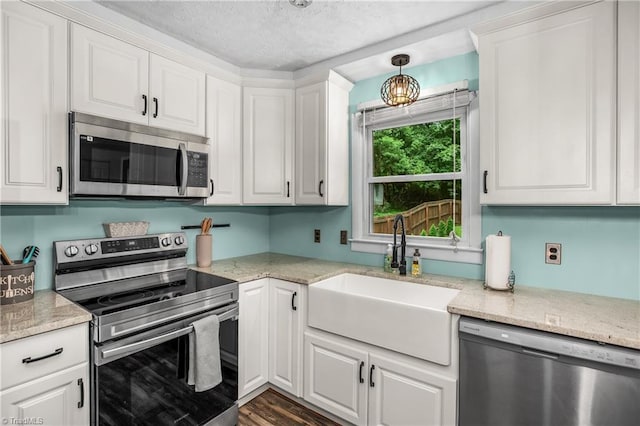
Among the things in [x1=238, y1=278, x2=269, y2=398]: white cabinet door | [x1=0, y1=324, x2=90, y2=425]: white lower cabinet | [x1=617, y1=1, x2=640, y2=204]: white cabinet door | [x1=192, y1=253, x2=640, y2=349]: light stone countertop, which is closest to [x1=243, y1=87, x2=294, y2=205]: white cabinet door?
→ [x1=192, y1=253, x2=640, y2=349]: light stone countertop

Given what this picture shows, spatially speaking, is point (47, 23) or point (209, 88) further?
point (209, 88)

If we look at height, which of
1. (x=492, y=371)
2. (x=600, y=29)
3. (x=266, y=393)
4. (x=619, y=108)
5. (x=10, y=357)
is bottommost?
(x=266, y=393)

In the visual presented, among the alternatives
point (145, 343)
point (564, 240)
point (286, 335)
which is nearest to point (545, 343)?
point (564, 240)

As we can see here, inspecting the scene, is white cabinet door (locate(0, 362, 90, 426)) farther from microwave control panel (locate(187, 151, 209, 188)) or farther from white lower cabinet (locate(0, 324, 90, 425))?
microwave control panel (locate(187, 151, 209, 188))

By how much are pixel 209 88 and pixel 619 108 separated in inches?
89.0

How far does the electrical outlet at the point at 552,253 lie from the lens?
1805 millimetres

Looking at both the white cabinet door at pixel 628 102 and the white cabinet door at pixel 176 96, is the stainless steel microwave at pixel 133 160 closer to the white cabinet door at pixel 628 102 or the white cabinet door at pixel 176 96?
the white cabinet door at pixel 176 96

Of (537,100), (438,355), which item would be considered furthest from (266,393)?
(537,100)

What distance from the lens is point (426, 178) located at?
2.33 metres

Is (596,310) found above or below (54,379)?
above

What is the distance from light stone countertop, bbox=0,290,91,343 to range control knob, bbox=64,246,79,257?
0.26 meters

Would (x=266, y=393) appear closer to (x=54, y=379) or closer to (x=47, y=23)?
(x=54, y=379)

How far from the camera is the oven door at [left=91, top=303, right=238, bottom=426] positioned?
55.3 inches

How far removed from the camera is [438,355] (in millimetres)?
1541
